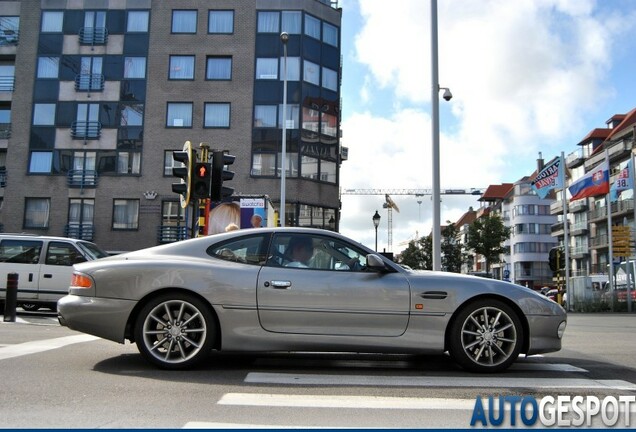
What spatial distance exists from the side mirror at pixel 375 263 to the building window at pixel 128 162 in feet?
114

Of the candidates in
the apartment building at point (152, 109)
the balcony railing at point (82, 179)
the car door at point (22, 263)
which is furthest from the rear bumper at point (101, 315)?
the balcony railing at point (82, 179)

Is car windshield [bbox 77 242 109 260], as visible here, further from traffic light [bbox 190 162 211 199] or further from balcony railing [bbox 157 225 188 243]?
balcony railing [bbox 157 225 188 243]

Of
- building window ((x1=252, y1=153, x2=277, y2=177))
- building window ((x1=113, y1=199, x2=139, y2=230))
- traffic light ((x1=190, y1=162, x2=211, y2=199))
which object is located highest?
building window ((x1=252, y1=153, x2=277, y2=177))

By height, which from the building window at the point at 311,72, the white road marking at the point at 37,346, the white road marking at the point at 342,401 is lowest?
the white road marking at the point at 342,401

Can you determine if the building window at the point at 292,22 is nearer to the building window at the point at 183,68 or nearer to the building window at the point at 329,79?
the building window at the point at 329,79

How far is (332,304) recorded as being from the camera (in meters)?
5.60

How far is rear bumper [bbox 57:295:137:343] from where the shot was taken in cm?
568

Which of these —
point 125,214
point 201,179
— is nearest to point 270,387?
point 201,179

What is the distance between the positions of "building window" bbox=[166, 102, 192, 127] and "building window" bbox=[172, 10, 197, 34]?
190 inches

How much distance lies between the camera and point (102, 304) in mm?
5711

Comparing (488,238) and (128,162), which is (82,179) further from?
(488,238)

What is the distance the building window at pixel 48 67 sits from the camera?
3900cm

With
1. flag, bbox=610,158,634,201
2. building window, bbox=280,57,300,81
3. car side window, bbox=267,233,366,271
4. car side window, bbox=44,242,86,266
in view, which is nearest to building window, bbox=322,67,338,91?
building window, bbox=280,57,300,81

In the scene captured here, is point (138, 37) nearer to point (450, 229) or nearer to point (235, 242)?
point (235, 242)
